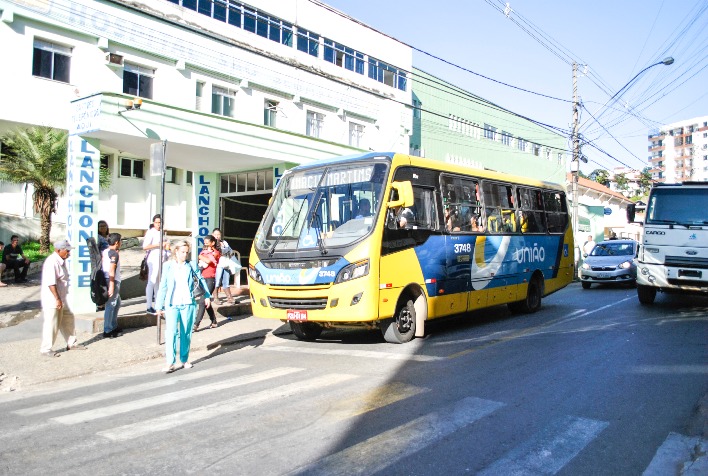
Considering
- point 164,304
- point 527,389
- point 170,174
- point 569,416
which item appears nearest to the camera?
point 569,416

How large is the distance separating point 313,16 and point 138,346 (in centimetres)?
2455

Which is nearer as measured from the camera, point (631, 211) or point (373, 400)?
point (373, 400)

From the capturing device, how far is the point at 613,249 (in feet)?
69.8

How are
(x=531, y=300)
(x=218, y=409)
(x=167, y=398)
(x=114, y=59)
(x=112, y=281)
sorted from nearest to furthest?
(x=218, y=409)
(x=167, y=398)
(x=112, y=281)
(x=531, y=300)
(x=114, y=59)

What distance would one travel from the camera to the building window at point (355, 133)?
31.8 m

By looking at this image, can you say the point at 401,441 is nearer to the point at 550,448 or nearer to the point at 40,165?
the point at 550,448

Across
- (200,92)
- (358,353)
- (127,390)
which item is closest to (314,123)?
(200,92)

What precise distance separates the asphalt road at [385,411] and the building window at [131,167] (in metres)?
19.4

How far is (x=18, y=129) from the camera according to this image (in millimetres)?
20984

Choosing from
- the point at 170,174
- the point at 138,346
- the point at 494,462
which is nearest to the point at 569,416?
the point at 494,462

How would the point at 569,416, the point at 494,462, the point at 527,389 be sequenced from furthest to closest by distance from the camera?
the point at 527,389
the point at 569,416
the point at 494,462

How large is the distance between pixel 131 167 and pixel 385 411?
2418 centimetres

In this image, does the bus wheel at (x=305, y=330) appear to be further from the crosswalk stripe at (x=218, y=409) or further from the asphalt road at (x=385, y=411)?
the crosswalk stripe at (x=218, y=409)

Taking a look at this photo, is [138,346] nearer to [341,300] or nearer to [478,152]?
[341,300]
